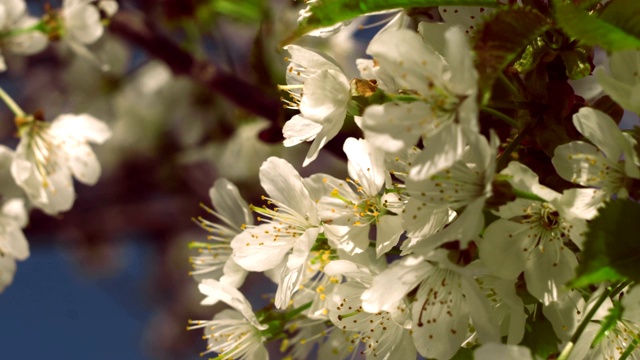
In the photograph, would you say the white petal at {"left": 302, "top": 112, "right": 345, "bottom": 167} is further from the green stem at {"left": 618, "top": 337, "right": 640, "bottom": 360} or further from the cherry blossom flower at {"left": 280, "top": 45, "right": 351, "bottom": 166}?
the green stem at {"left": 618, "top": 337, "right": 640, "bottom": 360}

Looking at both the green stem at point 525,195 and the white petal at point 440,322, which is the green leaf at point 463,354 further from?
the green stem at point 525,195

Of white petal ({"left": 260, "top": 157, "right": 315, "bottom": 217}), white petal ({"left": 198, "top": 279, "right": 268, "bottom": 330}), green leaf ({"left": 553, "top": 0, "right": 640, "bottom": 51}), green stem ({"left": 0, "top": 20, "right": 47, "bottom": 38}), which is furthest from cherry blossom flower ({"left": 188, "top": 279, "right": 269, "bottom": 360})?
green stem ({"left": 0, "top": 20, "right": 47, "bottom": 38})

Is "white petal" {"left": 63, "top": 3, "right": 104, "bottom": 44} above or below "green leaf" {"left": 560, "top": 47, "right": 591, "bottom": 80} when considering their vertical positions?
below

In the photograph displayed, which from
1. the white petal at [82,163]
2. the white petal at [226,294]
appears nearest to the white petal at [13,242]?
the white petal at [82,163]

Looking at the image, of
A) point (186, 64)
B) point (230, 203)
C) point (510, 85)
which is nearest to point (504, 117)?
point (510, 85)

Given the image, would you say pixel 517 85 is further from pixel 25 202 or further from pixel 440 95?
pixel 25 202

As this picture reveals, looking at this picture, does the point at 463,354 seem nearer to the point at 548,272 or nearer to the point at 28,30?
the point at 548,272

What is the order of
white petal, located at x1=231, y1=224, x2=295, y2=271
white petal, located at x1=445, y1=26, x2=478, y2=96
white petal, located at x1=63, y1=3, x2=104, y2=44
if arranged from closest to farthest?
1. white petal, located at x1=445, y1=26, x2=478, y2=96
2. white petal, located at x1=231, y1=224, x2=295, y2=271
3. white petal, located at x1=63, y1=3, x2=104, y2=44
